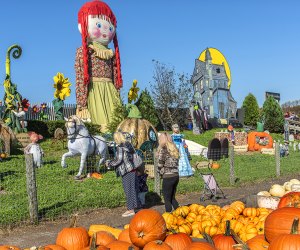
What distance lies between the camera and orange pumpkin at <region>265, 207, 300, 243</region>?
367cm

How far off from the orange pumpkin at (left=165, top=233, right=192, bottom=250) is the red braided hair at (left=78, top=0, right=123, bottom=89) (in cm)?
1917

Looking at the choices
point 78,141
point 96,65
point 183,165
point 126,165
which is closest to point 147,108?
point 96,65

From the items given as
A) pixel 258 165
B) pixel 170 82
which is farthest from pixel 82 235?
pixel 170 82

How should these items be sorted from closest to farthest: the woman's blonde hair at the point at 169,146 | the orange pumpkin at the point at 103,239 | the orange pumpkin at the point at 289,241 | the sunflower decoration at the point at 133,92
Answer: the orange pumpkin at the point at 289,241
the orange pumpkin at the point at 103,239
the woman's blonde hair at the point at 169,146
the sunflower decoration at the point at 133,92

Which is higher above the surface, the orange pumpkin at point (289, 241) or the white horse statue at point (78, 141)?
the white horse statue at point (78, 141)

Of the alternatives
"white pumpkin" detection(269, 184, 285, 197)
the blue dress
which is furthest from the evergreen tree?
"white pumpkin" detection(269, 184, 285, 197)

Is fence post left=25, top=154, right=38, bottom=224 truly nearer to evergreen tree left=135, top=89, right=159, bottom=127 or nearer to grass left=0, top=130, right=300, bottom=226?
grass left=0, top=130, right=300, bottom=226

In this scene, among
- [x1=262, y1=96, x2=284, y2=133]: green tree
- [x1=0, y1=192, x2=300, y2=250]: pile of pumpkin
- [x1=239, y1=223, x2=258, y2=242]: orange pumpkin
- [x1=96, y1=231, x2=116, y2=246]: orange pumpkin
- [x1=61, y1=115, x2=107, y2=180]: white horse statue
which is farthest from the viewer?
[x1=262, y1=96, x2=284, y2=133]: green tree

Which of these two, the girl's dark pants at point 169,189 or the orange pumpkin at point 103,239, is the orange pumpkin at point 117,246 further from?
the girl's dark pants at point 169,189

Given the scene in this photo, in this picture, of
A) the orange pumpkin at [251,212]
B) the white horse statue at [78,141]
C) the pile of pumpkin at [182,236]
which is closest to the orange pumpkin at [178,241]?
the pile of pumpkin at [182,236]

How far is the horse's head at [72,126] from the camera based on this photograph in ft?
41.2

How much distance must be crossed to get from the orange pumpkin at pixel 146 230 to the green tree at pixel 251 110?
1606 inches

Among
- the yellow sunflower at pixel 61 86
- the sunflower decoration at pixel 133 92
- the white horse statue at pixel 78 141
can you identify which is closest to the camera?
the white horse statue at pixel 78 141

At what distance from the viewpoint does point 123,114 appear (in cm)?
2120
